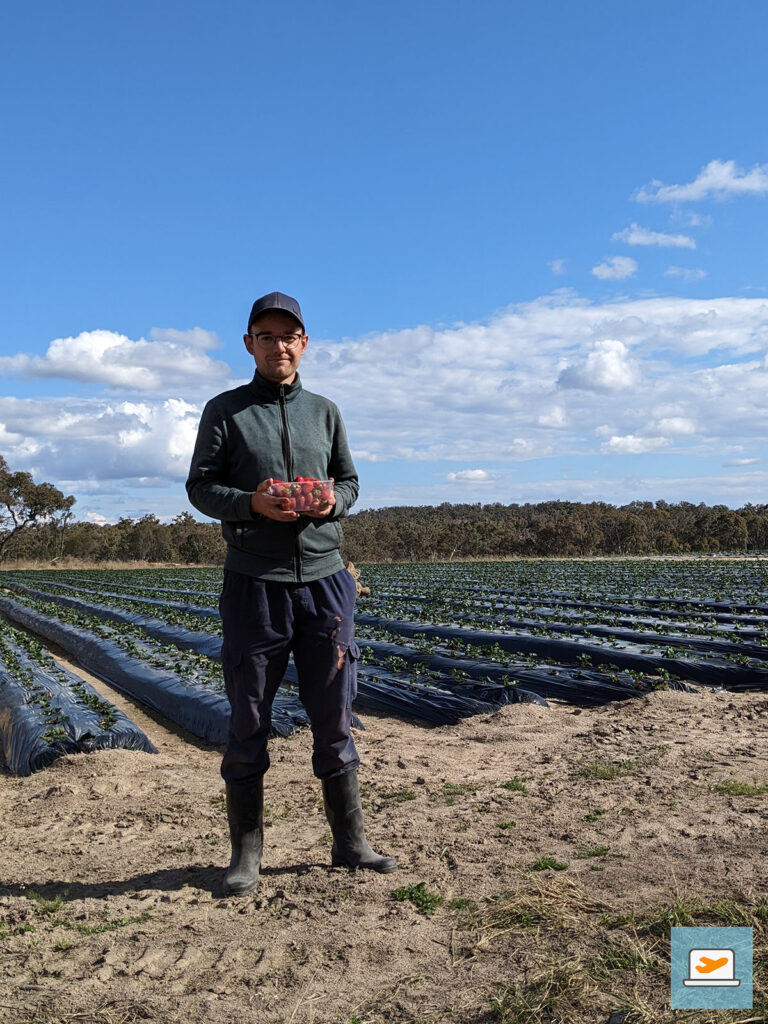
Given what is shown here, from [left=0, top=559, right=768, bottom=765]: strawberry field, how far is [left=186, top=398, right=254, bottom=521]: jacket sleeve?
11.5 ft

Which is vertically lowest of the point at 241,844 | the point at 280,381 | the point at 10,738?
the point at 10,738

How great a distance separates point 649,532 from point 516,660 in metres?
45.6

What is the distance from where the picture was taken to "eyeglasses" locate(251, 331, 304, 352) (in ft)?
9.96

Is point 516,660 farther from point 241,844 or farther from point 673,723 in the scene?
point 241,844

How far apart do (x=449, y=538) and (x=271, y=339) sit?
46.4m

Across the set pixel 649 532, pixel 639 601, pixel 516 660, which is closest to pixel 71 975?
pixel 516 660

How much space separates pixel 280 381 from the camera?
310 centimetres

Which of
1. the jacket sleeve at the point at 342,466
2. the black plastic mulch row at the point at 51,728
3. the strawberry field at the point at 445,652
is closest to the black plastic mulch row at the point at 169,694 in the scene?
the strawberry field at the point at 445,652

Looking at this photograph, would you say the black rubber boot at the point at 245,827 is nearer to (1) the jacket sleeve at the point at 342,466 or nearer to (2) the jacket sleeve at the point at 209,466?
(2) the jacket sleeve at the point at 209,466

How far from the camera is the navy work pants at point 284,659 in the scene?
2.92 m

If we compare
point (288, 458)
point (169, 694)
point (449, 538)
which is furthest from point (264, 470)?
point (449, 538)

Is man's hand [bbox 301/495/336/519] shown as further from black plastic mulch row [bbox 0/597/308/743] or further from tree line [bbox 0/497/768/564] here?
tree line [bbox 0/497/768/564]

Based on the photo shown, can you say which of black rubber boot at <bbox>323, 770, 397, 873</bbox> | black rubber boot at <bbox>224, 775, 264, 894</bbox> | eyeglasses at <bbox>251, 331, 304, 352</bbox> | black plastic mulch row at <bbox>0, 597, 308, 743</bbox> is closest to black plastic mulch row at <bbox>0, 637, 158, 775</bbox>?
black plastic mulch row at <bbox>0, 597, 308, 743</bbox>

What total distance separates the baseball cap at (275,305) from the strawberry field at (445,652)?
3.98 meters
